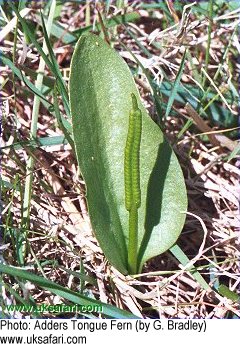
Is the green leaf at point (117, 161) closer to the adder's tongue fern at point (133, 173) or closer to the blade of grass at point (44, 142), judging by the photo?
the adder's tongue fern at point (133, 173)

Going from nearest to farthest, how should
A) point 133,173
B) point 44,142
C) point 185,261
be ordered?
point 133,173 < point 185,261 < point 44,142

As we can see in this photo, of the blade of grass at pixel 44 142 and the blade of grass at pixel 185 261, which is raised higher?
the blade of grass at pixel 44 142

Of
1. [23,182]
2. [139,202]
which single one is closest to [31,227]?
[23,182]

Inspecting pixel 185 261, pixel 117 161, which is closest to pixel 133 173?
pixel 117 161

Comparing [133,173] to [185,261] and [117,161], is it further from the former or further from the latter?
[185,261]

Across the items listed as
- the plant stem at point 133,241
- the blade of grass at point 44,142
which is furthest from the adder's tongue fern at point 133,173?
the blade of grass at point 44,142

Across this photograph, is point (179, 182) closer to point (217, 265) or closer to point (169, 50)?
point (217, 265)
